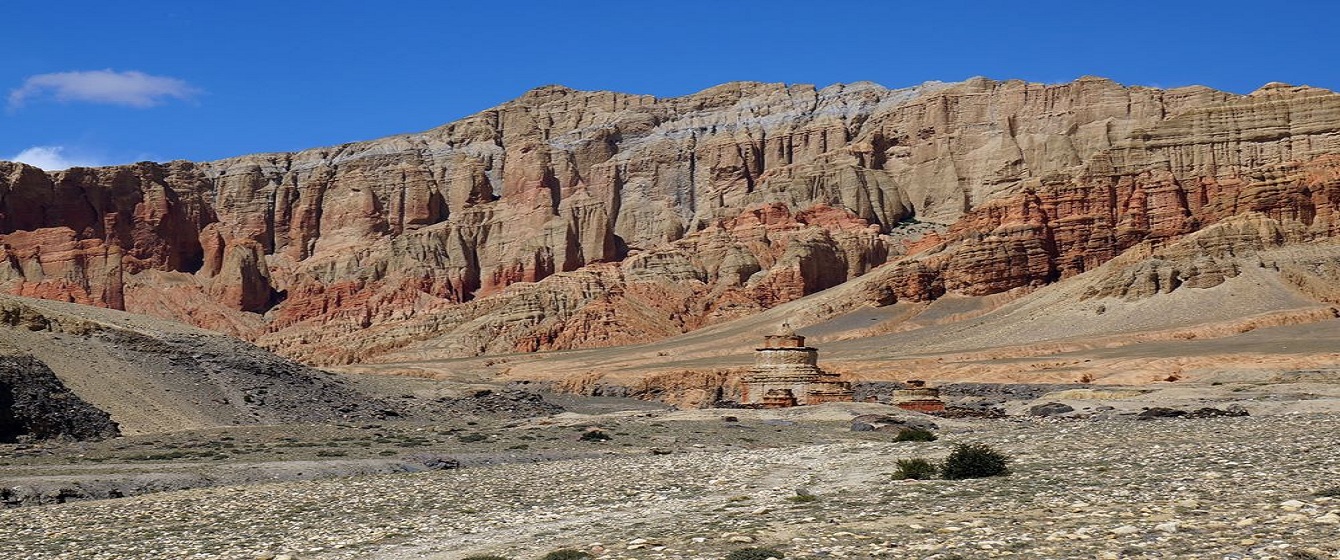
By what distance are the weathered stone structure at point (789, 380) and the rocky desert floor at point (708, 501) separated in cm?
1417

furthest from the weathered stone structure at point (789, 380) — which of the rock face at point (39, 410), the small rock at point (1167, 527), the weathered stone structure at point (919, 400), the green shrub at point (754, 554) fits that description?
the small rock at point (1167, 527)

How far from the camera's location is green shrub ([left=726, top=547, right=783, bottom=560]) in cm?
1420

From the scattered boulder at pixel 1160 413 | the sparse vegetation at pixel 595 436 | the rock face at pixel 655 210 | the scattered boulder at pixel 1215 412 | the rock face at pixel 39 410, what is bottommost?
the scattered boulder at pixel 1160 413

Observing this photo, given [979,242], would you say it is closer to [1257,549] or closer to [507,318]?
[507,318]

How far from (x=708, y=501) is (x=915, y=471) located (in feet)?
11.1

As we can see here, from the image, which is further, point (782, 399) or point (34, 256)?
point (34, 256)

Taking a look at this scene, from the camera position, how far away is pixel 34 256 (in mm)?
162375

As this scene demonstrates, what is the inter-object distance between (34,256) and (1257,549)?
168739 mm

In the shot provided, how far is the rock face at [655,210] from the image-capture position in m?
121

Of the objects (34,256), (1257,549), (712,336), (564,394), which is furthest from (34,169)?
(1257,549)

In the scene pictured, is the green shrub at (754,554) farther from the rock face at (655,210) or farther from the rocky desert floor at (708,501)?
the rock face at (655,210)

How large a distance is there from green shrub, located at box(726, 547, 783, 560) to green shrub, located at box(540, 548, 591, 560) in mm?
1749

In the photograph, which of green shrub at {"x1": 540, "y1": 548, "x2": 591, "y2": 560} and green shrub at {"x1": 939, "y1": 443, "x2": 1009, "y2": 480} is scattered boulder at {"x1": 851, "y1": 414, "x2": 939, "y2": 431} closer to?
green shrub at {"x1": 939, "y1": 443, "x2": 1009, "y2": 480}

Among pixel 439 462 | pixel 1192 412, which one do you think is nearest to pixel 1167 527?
pixel 439 462
